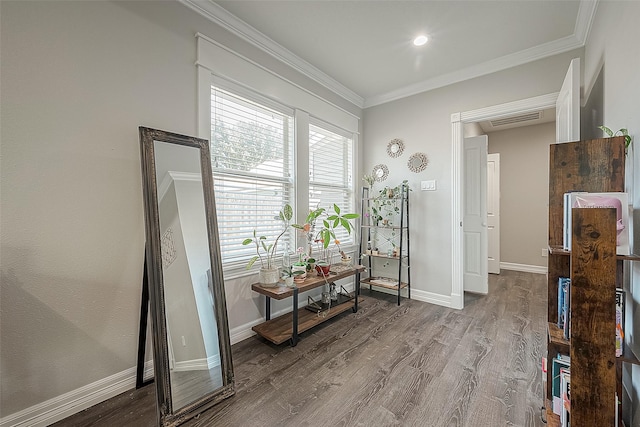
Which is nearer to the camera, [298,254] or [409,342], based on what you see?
[409,342]

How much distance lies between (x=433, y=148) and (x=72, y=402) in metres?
3.81

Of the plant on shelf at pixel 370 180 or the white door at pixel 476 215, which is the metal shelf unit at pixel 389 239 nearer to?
the plant on shelf at pixel 370 180

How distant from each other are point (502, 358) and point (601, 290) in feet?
4.89

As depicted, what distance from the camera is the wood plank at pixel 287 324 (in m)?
2.28

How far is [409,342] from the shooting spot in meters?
2.38

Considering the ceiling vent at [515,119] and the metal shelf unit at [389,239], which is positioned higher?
the ceiling vent at [515,119]

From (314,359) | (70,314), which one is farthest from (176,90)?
(314,359)

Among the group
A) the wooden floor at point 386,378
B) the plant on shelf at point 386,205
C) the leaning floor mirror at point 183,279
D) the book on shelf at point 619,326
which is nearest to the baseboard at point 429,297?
the wooden floor at point 386,378

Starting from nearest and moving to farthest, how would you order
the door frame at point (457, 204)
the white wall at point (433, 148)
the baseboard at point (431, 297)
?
the white wall at point (433, 148) → the door frame at point (457, 204) → the baseboard at point (431, 297)

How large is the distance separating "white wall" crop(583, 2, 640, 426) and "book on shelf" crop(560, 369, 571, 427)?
247 mm

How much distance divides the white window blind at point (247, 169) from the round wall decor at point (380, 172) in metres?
1.44

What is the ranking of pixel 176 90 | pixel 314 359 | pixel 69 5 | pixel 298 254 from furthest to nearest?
pixel 298 254 < pixel 314 359 < pixel 176 90 < pixel 69 5

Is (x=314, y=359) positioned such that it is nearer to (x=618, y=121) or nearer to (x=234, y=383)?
(x=234, y=383)

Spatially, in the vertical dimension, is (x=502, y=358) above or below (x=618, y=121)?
below
